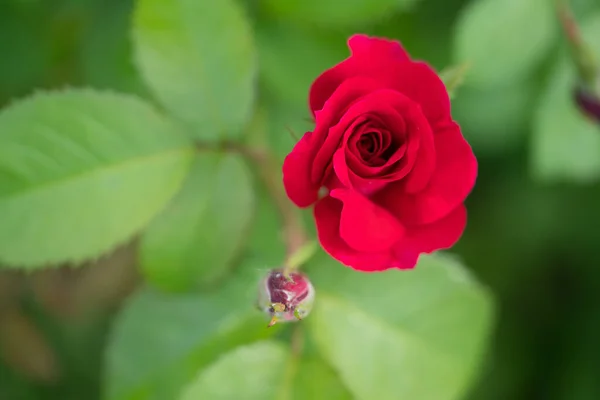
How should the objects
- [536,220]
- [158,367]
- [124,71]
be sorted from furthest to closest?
1. [536,220]
2. [124,71]
3. [158,367]

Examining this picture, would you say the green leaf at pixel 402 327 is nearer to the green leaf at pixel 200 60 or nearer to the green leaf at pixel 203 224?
the green leaf at pixel 203 224

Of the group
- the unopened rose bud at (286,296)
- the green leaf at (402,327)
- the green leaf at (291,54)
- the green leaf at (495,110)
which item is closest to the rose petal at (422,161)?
the unopened rose bud at (286,296)

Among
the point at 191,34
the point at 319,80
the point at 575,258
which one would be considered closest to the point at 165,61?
the point at 191,34

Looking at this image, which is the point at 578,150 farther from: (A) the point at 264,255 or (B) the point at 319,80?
(B) the point at 319,80

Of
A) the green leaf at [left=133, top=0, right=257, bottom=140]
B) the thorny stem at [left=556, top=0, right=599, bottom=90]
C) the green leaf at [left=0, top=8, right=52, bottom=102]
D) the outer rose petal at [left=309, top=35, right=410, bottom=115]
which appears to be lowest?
the outer rose petal at [left=309, top=35, right=410, bottom=115]

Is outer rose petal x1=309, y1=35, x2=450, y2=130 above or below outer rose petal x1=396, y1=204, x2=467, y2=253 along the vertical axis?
above

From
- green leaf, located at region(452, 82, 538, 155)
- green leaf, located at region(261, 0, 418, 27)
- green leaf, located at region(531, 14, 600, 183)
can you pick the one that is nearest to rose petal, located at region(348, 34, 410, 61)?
green leaf, located at region(261, 0, 418, 27)

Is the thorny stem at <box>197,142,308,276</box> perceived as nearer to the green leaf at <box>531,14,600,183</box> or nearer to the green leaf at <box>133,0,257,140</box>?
the green leaf at <box>133,0,257,140</box>

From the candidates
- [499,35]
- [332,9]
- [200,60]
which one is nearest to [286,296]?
[200,60]
